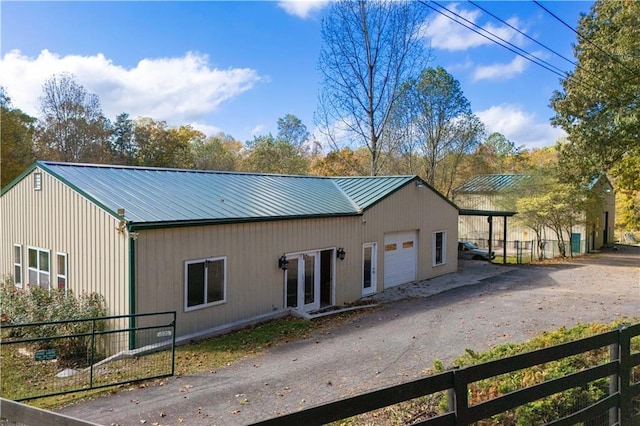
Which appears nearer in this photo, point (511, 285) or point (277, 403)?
point (277, 403)

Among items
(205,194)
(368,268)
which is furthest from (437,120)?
(205,194)

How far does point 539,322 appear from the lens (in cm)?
1159

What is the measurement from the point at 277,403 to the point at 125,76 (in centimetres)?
2067

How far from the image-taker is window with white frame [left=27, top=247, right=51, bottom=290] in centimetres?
Result: 1227

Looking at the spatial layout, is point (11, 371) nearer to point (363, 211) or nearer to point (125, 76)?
point (363, 211)

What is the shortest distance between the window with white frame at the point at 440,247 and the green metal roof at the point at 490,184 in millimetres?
13475

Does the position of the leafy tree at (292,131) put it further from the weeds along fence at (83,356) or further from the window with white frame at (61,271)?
the weeds along fence at (83,356)

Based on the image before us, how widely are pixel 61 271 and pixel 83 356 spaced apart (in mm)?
3013

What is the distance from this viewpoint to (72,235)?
37.4 feet

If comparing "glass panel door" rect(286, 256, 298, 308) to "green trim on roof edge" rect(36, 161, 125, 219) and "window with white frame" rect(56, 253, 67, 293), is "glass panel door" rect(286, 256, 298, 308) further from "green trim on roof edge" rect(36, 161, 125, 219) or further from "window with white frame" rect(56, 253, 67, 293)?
"window with white frame" rect(56, 253, 67, 293)

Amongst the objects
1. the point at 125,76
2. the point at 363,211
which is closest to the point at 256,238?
the point at 363,211

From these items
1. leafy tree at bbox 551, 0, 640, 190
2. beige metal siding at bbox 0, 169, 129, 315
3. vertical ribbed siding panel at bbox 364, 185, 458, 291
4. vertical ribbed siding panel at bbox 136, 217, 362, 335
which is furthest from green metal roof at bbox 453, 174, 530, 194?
beige metal siding at bbox 0, 169, 129, 315

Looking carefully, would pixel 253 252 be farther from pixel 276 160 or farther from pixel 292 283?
pixel 276 160

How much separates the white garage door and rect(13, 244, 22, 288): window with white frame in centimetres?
1218
